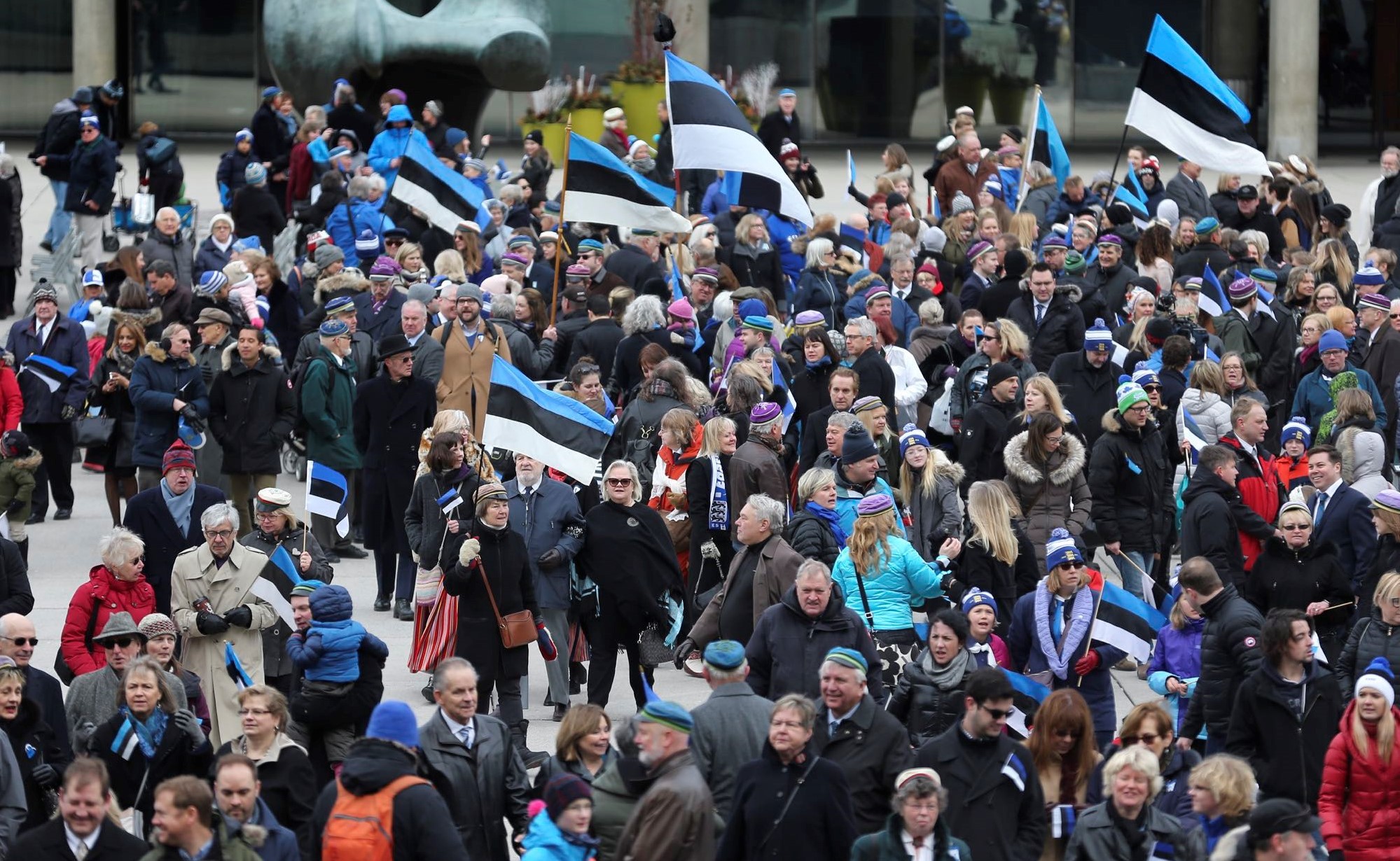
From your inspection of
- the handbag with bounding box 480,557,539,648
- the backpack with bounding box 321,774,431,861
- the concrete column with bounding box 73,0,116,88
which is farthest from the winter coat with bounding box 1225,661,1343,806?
the concrete column with bounding box 73,0,116,88

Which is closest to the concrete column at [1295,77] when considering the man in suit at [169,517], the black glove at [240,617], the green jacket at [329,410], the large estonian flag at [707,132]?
the large estonian flag at [707,132]

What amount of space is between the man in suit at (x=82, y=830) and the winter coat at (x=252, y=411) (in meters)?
6.49

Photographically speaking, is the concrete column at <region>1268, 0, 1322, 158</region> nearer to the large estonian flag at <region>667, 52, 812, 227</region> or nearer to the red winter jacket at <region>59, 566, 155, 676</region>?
the large estonian flag at <region>667, 52, 812, 227</region>

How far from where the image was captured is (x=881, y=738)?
28.9 ft

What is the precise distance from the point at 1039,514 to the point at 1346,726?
3.56 metres

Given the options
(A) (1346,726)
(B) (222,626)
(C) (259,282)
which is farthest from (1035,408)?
(C) (259,282)

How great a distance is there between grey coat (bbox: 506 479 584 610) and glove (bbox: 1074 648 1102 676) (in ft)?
9.25

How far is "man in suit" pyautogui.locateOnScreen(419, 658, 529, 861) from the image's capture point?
28.4 feet

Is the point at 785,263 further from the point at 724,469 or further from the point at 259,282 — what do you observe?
the point at 724,469

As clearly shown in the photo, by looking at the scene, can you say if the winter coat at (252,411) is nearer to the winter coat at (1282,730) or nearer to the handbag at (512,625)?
the handbag at (512,625)

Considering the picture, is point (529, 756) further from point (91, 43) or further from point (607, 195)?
point (91, 43)

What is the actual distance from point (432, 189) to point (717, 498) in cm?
728

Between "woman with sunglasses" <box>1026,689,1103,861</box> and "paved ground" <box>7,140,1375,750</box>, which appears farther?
"paved ground" <box>7,140,1375,750</box>

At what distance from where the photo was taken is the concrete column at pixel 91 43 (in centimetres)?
3095
